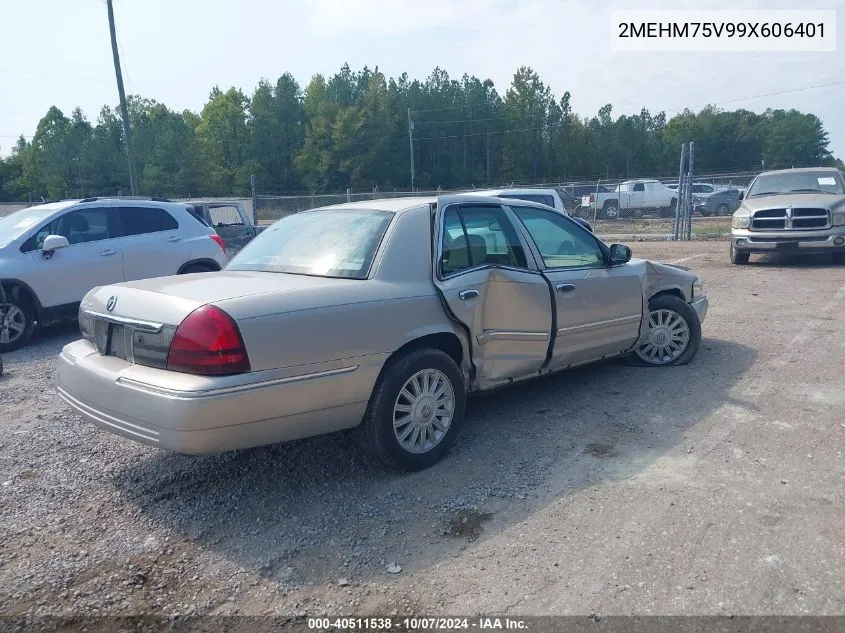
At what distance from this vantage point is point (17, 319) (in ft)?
26.6

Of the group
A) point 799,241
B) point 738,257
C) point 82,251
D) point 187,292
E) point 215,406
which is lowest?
point 738,257

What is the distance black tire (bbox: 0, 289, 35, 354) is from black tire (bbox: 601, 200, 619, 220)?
87.9 ft

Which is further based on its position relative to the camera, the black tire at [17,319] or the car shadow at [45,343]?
the black tire at [17,319]

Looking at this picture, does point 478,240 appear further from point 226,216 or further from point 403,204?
point 226,216

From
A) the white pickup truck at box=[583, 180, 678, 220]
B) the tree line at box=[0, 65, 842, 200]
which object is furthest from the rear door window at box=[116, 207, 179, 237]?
the tree line at box=[0, 65, 842, 200]

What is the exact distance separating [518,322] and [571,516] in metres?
1.58

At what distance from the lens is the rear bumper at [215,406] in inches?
134

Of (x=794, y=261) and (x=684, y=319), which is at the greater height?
(x=684, y=319)

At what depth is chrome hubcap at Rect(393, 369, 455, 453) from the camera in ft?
13.6

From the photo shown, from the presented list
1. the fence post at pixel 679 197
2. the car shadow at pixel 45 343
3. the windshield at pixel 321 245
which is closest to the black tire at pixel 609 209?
the fence post at pixel 679 197

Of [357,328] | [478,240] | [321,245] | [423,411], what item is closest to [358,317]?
[357,328]

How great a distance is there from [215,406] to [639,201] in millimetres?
31110

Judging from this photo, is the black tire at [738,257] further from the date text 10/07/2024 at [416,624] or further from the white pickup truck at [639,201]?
the white pickup truck at [639,201]

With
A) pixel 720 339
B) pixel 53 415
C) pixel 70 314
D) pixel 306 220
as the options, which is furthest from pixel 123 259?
pixel 720 339
